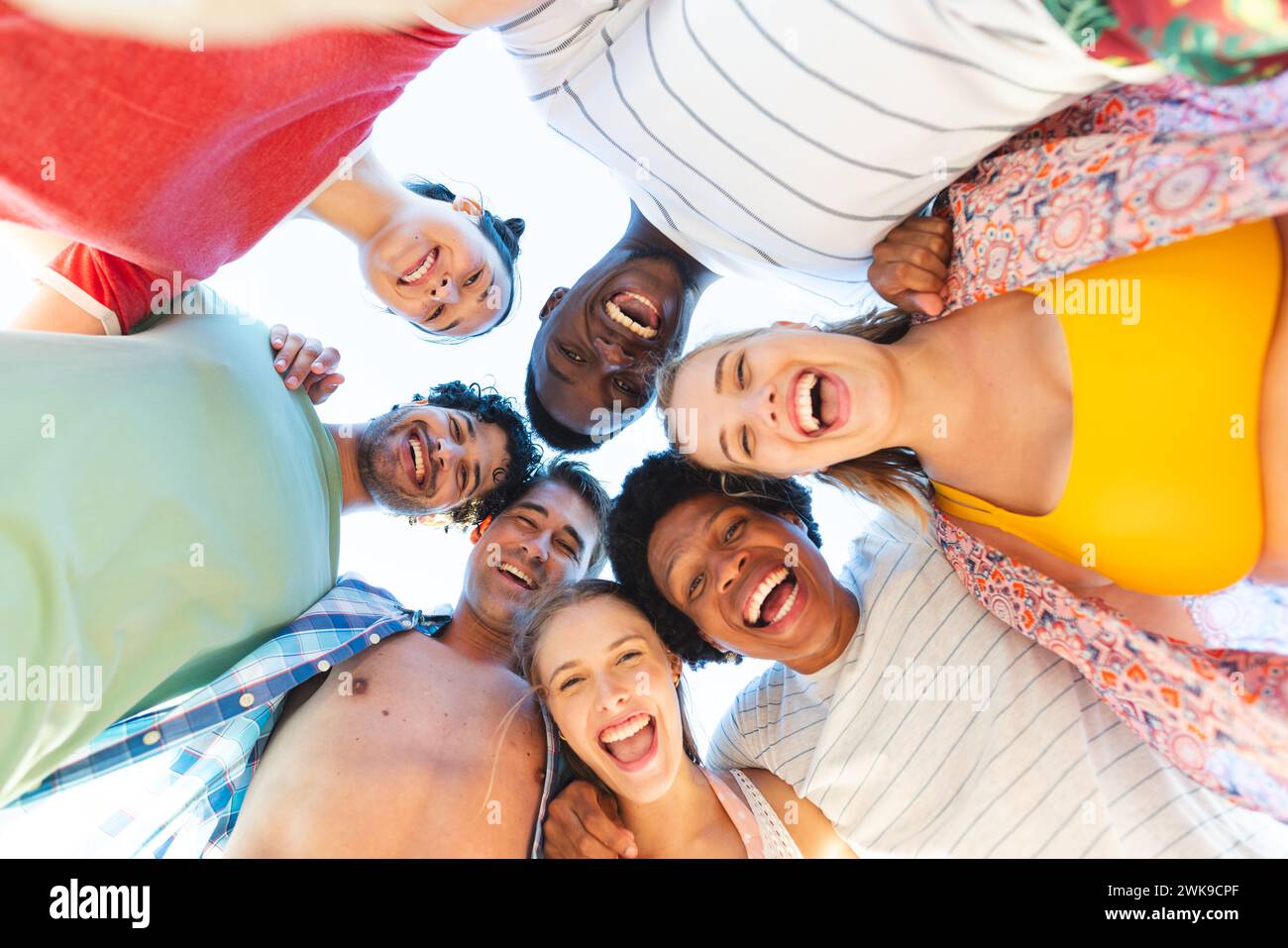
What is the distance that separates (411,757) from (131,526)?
31.3 inches

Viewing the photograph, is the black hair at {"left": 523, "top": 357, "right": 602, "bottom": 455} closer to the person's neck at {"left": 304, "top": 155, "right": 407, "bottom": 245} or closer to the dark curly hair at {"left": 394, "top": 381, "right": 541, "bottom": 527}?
the dark curly hair at {"left": 394, "top": 381, "right": 541, "bottom": 527}

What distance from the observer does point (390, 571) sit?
3.20 metres

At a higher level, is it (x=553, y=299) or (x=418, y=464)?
(x=553, y=299)

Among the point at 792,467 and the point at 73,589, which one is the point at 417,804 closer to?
the point at 73,589

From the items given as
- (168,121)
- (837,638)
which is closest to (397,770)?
(837,638)

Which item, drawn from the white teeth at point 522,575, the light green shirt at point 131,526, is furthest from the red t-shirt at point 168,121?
the white teeth at point 522,575

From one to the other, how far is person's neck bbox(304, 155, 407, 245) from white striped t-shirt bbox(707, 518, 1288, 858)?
5.10 feet

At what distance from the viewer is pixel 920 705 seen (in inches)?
76.9

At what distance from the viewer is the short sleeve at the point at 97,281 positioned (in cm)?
190

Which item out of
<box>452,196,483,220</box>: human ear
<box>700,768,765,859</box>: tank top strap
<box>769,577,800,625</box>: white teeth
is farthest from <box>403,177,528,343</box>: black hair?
<box>700,768,765,859</box>: tank top strap

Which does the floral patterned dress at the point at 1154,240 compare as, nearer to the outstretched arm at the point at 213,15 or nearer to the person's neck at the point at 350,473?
the outstretched arm at the point at 213,15

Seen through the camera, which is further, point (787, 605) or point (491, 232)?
point (491, 232)

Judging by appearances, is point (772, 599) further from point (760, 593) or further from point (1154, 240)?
point (1154, 240)
